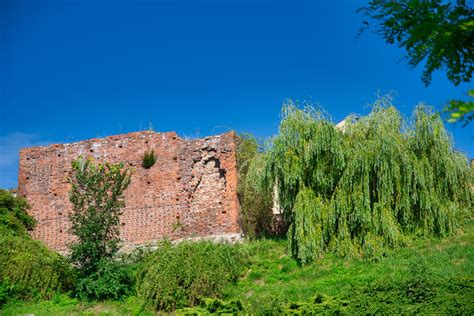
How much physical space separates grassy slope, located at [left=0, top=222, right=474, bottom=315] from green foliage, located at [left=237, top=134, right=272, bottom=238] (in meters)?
1.63

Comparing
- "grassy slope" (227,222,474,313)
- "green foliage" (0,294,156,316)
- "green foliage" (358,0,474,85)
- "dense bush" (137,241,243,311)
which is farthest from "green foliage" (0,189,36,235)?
"green foliage" (358,0,474,85)

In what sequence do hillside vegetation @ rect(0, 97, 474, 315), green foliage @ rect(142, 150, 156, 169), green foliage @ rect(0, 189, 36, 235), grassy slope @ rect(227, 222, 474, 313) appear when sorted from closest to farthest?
grassy slope @ rect(227, 222, 474, 313), hillside vegetation @ rect(0, 97, 474, 315), green foliage @ rect(0, 189, 36, 235), green foliage @ rect(142, 150, 156, 169)

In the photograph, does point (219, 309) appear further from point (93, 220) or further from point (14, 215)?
point (14, 215)

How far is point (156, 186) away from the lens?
1928cm

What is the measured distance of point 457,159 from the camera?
15289mm

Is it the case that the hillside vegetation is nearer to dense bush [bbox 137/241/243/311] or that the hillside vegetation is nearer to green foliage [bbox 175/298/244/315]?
dense bush [bbox 137/241/243/311]

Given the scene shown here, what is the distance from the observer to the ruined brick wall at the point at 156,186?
1828 cm

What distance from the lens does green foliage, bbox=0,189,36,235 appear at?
1888 cm

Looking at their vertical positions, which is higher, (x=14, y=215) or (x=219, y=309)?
(x=14, y=215)

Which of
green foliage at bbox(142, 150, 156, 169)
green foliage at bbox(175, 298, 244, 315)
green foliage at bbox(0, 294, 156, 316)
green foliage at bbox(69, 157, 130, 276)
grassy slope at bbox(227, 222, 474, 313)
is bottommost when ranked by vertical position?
green foliage at bbox(0, 294, 156, 316)

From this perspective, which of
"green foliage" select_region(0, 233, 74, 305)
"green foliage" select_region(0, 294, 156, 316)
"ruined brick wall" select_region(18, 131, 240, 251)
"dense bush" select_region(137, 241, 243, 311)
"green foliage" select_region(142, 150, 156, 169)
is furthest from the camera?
"green foliage" select_region(142, 150, 156, 169)

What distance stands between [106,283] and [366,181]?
778cm

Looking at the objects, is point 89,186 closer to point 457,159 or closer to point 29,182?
point 29,182

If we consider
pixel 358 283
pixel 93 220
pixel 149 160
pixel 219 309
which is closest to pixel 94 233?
Answer: pixel 93 220
